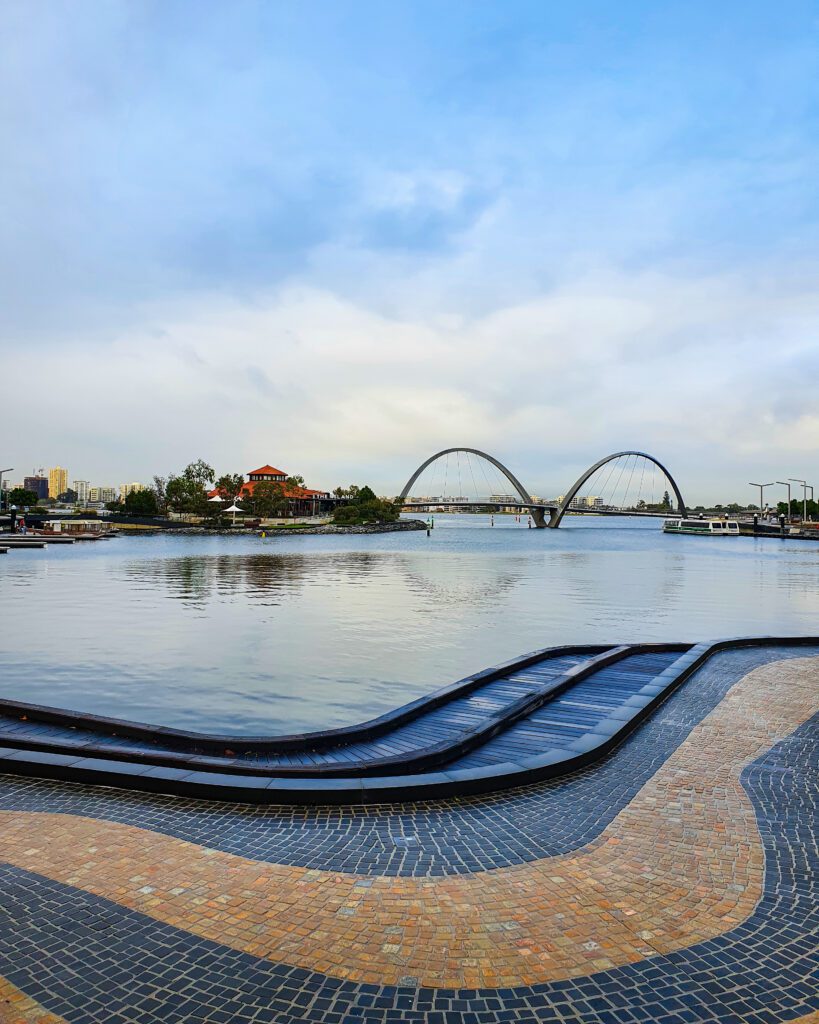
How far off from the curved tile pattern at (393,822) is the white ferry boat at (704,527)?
131 metres

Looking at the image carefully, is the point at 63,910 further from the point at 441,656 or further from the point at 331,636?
the point at 331,636

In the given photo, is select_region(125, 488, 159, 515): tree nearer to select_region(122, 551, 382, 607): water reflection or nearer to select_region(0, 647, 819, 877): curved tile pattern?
select_region(122, 551, 382, 607): water reflection

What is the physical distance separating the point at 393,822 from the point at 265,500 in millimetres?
131569

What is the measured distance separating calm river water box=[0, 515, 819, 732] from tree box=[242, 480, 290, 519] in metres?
80.8

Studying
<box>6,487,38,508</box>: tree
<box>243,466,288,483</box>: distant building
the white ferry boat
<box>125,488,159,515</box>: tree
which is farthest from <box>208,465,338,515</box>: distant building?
the white ferry boat

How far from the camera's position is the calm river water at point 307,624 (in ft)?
48.9

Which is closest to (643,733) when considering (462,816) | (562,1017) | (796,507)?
(462,816)

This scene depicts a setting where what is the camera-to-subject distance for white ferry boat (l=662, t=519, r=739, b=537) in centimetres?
12862

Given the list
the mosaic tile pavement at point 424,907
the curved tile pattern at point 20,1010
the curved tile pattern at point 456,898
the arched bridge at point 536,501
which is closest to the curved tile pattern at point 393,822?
the mosaic tile pavement at point 424,907

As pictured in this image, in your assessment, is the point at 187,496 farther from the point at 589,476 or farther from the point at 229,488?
the point at 589,476

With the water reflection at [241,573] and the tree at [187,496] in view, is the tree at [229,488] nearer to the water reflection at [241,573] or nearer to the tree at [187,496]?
the tree at [187,496]

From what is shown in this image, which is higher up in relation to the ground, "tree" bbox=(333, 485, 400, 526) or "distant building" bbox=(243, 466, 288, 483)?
"distant building" bbox=(243, 466, 288, 483)

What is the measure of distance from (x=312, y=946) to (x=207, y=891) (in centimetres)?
119

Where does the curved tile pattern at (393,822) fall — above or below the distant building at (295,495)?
below
